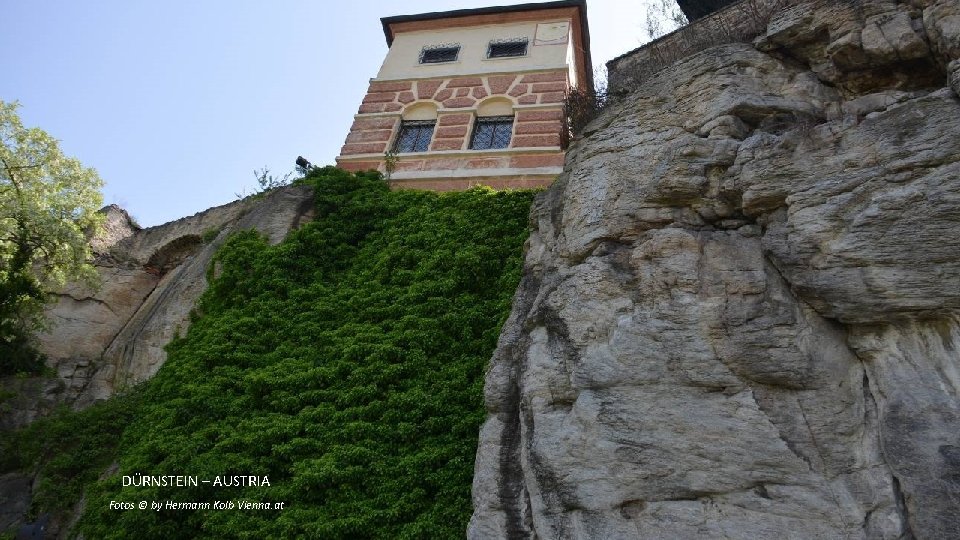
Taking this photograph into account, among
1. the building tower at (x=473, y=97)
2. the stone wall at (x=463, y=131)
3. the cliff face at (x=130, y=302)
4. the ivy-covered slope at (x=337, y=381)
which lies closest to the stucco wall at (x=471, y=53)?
the building tower at (x=473, y=97)

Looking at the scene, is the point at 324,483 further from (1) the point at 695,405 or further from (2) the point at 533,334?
(1) the point at 695,405

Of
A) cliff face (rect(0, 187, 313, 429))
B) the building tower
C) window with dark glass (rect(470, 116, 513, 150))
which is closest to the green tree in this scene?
cliff face (rect(0, 187, 313, 429))

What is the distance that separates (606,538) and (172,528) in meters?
4.97

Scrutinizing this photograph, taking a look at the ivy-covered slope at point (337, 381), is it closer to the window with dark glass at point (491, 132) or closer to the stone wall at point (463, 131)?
the stone wall at point (463, 131)

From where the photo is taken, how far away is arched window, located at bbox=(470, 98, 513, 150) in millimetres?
14484

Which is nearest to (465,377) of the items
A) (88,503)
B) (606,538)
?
(606,538)

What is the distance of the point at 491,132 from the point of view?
14789 millimetres

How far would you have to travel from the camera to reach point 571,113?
36.1ft

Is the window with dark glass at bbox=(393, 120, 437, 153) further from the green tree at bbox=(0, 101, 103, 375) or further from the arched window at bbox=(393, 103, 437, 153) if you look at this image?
the green tree at bbox=(0, 101, 103, 375)

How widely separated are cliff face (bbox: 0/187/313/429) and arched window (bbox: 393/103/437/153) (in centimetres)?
297

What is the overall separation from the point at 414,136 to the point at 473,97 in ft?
5.37

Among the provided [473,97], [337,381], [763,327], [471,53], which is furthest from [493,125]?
[763,327]

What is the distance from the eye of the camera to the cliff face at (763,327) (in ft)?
17.0

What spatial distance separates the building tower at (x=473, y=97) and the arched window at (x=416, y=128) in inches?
1.0
